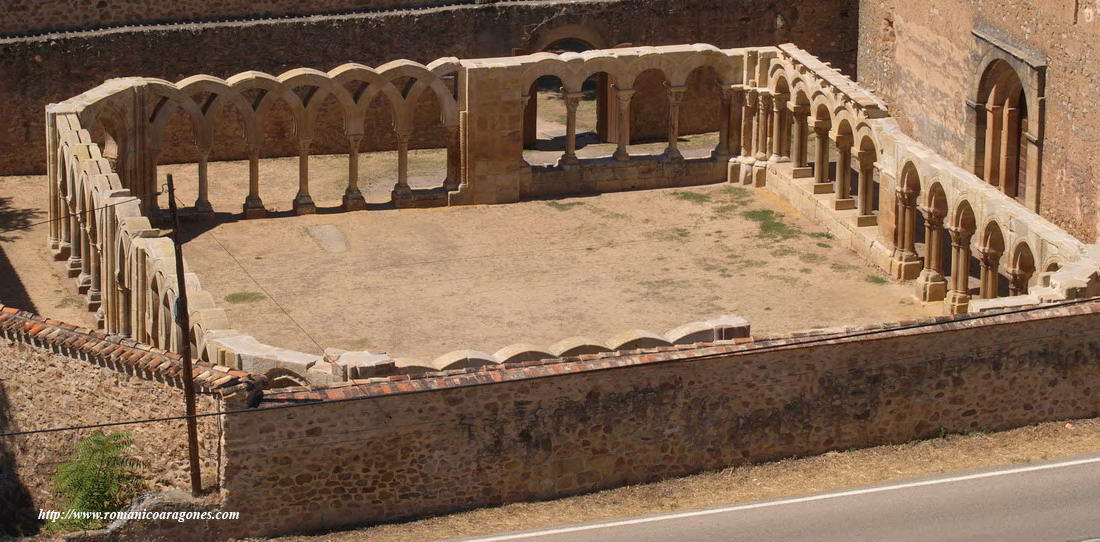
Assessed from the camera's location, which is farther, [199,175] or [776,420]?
[199,175]

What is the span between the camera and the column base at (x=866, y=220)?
3797 centimetres

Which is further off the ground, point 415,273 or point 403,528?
point 415,273

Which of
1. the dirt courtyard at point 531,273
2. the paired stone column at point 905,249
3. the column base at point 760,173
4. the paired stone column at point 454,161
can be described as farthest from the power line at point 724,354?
the column base at point 760,173

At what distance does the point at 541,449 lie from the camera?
88.4ft

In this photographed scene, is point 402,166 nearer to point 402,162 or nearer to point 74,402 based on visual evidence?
point 402,162

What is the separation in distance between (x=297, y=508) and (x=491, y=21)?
2010 centimetres

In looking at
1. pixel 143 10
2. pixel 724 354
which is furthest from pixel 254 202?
pixel 724 354

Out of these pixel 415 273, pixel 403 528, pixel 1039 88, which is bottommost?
pixel 403 528

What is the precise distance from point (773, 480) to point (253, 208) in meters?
15.1

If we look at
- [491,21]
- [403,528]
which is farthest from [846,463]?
[491,21]

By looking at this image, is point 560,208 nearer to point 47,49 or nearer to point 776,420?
point 47,49

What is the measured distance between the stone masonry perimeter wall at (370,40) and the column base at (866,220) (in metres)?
9.12

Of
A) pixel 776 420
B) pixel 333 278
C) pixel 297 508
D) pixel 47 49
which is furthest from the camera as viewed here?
pixel 47 49

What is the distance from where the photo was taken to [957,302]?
3453 cm
